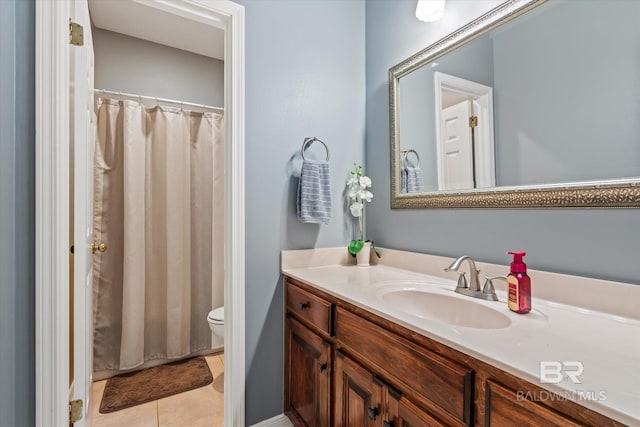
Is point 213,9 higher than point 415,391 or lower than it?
higher

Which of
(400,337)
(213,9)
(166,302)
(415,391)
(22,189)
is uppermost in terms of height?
(213,9)

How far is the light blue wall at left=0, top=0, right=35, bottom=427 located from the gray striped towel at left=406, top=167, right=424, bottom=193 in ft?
5.15

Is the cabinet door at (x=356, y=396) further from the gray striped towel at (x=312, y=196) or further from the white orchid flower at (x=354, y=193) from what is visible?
the white orchid flower at (x=354, y=193)

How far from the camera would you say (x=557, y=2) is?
1.02 m

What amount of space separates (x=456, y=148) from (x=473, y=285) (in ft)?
1.99

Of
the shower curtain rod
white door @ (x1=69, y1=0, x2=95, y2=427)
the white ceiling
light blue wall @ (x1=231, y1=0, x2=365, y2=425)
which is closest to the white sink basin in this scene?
light blue wall @ (x1=231, y1=0, x2=365, y2=425)

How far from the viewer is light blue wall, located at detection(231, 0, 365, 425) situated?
1.51 m

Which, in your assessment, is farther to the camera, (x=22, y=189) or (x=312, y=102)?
(x=312, y=102)

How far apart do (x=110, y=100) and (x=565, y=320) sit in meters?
2.71

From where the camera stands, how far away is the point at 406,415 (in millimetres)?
838

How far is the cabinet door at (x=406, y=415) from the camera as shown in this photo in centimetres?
77

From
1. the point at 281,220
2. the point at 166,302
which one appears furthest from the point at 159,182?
the point at 281,220

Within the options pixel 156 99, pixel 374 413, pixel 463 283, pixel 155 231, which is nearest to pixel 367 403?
pixel 374 413

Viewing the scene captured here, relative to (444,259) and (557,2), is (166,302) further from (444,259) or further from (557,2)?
(557,2)
